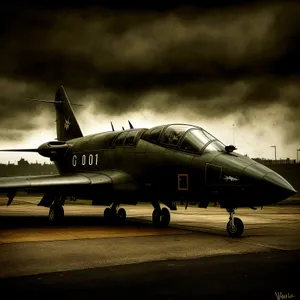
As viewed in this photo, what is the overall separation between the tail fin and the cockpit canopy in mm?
8504

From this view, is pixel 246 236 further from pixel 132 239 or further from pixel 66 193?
pixel 66 193

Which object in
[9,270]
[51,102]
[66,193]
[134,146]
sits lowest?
[9,270]

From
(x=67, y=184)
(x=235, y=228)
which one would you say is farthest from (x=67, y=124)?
(x=235, y=228)

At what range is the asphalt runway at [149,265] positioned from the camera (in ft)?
16.9

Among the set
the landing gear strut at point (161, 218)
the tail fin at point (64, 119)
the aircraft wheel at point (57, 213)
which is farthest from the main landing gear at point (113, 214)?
the tail fin at point (64, 119)

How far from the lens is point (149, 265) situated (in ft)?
22.7

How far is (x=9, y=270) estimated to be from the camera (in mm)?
6465

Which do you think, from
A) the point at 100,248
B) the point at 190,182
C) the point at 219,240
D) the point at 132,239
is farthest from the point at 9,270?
the point at 190,182

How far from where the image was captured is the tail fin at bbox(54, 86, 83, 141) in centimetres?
2092

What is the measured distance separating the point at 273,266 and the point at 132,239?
4.37m

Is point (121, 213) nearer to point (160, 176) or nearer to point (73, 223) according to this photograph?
point (73, 223)

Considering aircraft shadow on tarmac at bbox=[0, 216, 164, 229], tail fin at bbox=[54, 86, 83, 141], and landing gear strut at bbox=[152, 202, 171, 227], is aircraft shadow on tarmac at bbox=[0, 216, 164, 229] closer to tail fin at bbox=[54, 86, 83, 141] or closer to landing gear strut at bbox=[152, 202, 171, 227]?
landing gear strut at bbox=[152, 202, 171, 227]

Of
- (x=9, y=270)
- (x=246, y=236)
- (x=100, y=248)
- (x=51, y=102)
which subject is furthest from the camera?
(x=51, y=102)

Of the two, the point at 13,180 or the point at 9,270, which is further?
the point at 13,180
